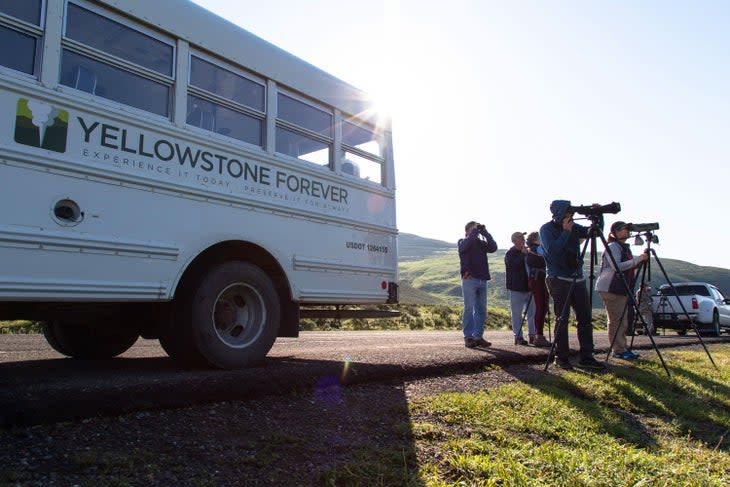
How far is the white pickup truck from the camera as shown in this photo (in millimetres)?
15320

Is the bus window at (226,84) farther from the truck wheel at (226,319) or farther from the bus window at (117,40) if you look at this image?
the truck wheel at (226,319)

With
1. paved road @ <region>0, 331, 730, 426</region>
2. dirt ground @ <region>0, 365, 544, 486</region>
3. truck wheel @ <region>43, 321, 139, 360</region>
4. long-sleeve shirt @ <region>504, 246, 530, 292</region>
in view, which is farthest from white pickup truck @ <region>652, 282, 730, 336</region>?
truck wheel @ <region>43, 321, 139, 360</region>

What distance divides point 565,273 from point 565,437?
115 inches

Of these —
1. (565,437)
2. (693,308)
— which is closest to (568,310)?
(565,437)

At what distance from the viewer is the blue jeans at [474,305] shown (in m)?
8.06

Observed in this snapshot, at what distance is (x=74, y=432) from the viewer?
3.22 meters

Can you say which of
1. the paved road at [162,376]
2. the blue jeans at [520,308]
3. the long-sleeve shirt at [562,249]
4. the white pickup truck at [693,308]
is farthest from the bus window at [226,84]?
the white pickup truck at [693,308]

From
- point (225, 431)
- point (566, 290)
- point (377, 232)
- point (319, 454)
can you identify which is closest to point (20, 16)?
point (225, 431)

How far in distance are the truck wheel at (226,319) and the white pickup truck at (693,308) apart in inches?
498

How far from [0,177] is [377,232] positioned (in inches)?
150

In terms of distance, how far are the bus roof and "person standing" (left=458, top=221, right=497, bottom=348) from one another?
2661 mm

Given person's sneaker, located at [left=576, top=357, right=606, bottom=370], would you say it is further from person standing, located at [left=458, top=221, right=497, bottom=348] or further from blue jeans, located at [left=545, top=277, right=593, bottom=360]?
person standing, located at [left=458, top=221, right=497, bottom=348]

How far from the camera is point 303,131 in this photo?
19.1 feet

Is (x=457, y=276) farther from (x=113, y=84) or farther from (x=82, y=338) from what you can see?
(x=113, y=84)
